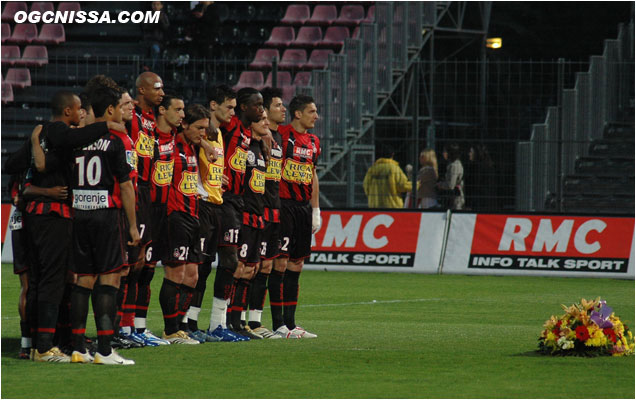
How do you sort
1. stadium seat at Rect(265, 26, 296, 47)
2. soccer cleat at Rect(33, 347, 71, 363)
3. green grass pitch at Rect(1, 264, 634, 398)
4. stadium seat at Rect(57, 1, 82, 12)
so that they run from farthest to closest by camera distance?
stadium seat at Rect(57, 1, 82, 12)
stadium seat at Rect(265, 26, 296, 47)
soccer cleat at Rect(33, 347, 71, 363)
green grass pitch at Rect(1, 264, 634, 398)

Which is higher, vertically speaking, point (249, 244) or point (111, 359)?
point (249, 244)

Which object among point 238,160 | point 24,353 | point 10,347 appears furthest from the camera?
point 238,160

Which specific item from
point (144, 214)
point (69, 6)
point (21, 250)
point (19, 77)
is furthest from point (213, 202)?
point (69, 6)

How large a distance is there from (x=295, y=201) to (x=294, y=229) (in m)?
0.28

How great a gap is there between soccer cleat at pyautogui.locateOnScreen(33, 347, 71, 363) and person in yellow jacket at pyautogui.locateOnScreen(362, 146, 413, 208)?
12128 mm

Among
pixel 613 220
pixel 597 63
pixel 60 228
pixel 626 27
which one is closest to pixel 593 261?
pixel 613 220

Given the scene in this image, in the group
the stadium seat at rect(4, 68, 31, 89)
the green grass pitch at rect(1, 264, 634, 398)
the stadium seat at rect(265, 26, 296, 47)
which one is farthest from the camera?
the stadium seat at rect(265, 26, 296, 47)

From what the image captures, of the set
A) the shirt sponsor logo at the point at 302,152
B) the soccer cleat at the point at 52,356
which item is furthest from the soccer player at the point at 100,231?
the shirt sponsor logo at the point at 302,152

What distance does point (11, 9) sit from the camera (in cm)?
2912

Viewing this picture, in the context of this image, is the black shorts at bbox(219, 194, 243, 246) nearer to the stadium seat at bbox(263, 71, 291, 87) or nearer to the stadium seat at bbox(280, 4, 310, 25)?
the stadium seat at bbox(263, 71, 291, 87)

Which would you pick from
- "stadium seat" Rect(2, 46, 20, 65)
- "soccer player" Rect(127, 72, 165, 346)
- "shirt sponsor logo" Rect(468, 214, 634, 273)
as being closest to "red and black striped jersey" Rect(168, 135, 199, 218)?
"soccer player" Rect(127, 72, 165, 346)

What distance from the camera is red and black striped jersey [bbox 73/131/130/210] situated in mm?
8578

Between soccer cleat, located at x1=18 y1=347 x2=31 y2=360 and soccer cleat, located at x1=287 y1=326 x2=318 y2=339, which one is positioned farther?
soccer cleat, located at x1=287 y1=326 x2=318 y2=339

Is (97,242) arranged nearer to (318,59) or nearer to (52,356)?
(52,356)
